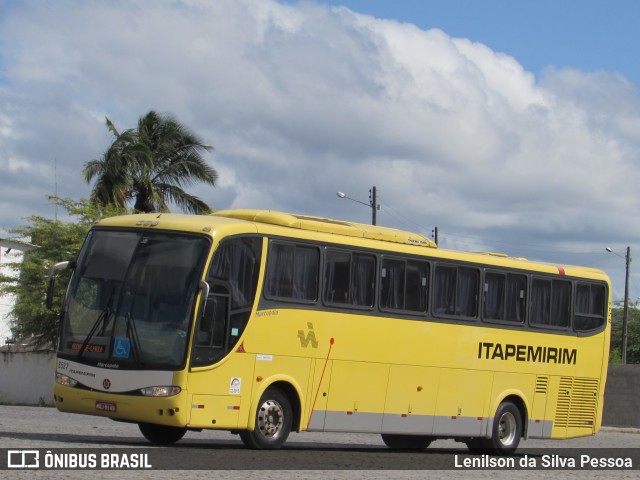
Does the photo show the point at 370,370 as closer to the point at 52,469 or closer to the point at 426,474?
the point at 426,474

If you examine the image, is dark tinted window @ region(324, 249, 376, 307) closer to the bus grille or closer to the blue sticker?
the blue sticker

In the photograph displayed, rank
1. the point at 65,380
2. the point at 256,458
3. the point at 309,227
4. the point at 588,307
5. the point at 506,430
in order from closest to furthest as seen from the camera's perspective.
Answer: the point at 256,458
the point at 65,380
the point at 309,227
the point at 506,430
the point at 588,307

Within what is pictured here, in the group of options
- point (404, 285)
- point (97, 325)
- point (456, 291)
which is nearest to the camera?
point (97, 325)

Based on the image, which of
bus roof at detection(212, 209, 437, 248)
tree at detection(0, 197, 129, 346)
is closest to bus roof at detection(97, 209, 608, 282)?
bus roof at detection(212, 209, 437, 248)

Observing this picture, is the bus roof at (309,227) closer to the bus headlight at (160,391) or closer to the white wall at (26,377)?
the bus headlight at (160,391)

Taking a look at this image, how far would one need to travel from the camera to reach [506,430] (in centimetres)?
2458

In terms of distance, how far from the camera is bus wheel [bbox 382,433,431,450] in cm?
2425

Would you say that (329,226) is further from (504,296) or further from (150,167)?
(150,167)

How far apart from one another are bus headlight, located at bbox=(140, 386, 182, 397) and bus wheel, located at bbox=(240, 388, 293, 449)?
5.48 ft

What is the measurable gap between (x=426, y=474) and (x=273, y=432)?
348 cm

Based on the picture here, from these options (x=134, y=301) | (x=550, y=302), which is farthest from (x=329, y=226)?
(x=550, y=302)

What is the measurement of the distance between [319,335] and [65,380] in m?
4.12

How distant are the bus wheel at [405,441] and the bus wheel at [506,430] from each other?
1.26 m

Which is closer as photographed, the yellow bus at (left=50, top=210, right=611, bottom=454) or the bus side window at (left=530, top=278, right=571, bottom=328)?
the yellow bus at (left=50, top=210, right=611, bottom=454)
